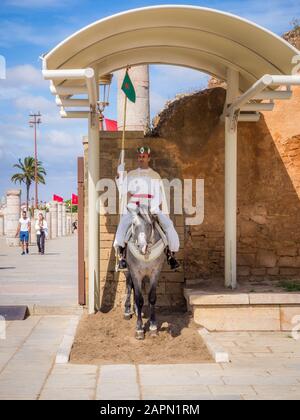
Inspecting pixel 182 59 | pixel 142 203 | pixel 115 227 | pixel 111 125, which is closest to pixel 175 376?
pixel 142 203

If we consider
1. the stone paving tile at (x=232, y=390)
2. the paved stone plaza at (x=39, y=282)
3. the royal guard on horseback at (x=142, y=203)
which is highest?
the royal guard on horseback at (x=142, y=203)

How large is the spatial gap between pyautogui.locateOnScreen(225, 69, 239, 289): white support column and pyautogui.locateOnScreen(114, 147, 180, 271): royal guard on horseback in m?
1.34

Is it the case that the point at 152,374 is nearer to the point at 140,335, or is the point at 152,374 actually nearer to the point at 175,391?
the point at 175,391

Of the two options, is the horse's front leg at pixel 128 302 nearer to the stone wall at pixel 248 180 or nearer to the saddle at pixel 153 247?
the saddle at pixel 153 247

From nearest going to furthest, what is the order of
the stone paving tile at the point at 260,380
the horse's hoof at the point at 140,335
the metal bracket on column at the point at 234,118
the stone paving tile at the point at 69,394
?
the stone paving tile at the point at 69,394 < the stone paving tile at the point at 260,380 < the horse's hoof at the point at 140,335 < the metal bracket on column at the point at 234,118

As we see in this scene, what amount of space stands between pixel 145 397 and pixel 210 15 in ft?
17.6

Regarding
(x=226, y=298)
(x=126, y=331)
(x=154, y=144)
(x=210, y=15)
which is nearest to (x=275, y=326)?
(x=226, y=298)

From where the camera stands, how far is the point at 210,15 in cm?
854

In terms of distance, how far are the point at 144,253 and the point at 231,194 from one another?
260 centimetres

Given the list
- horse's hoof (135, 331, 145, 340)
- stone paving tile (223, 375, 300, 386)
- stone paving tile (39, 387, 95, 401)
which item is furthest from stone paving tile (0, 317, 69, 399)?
stone paving tile (223, 375, 300, 386)

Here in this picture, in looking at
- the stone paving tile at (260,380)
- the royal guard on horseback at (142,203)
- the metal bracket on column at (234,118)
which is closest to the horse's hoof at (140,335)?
the royal guard on horseback at (142,203)

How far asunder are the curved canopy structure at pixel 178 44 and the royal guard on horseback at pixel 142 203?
177 cm

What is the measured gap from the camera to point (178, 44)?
9.78 m

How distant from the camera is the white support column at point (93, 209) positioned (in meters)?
9.86
